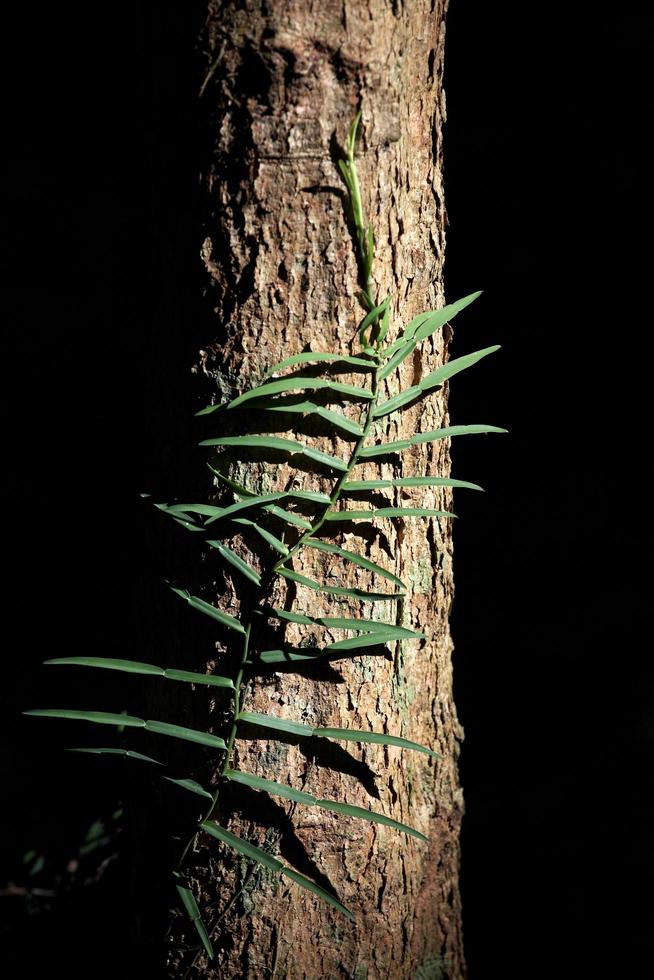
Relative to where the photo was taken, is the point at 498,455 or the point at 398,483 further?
the point at 498,455

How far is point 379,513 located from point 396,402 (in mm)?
105

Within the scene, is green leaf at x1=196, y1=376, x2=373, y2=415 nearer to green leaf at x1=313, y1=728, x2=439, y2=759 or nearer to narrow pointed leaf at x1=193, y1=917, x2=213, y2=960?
green leaf at x1=313, y1=728, x2=439, y2=759

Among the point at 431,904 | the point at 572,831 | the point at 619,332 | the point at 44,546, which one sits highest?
the point at 619,332

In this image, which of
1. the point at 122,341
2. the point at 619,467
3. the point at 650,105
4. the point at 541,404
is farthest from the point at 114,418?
the point at 650,105

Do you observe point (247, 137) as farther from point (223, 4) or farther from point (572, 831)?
point (572, 831)

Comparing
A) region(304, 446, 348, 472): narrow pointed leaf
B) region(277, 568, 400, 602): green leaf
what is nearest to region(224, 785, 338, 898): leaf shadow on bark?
region(277, 568, 400, 602): green leaf

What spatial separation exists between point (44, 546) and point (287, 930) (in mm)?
900

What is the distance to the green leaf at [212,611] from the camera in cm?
66

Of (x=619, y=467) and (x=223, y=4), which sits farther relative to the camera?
(x=619, y=467)

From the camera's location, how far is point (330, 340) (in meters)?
0.65

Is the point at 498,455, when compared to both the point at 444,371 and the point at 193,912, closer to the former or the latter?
the point at 444,371

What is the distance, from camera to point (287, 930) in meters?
0.69

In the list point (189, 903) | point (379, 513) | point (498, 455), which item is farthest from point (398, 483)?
point (498, 455)

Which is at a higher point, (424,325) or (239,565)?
(424,325)
